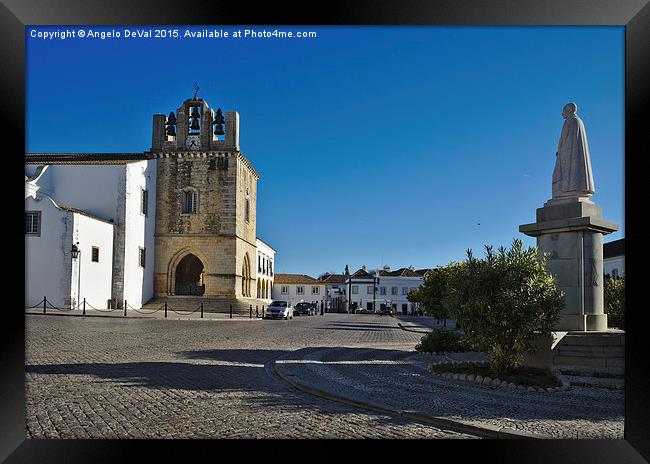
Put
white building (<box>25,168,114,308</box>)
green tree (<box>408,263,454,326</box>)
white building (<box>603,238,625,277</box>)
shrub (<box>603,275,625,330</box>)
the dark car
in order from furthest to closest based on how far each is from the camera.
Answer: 1. the dark car
2. white building (<box>25,168,114,308</box>)
3. white building (<box>603,238,625,277</box>)
4. green tree (<box>408,263,454,326</box>)
5. shrub (<box>603,275,625,330</box>)

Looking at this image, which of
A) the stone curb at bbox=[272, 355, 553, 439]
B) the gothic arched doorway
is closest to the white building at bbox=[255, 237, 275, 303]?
the gothic arched doorway

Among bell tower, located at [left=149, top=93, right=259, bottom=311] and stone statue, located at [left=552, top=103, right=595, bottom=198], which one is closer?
stone statue, located at [left=552, top=103, right=595, bottom=198]

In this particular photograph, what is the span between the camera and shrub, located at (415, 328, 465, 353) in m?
→ 11.2

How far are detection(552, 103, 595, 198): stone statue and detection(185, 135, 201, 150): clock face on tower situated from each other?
89.0ft

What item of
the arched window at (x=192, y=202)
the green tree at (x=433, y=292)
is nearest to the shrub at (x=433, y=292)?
the green tree at (x=433, y=292)

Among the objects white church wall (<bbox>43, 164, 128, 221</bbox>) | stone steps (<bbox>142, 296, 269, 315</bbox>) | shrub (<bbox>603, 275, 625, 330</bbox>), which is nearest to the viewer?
shrub (<bbox>603, 275, 625, 330</bbox>)

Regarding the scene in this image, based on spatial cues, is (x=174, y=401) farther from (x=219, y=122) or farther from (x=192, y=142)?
(x=192, y=142)

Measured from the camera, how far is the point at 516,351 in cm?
763

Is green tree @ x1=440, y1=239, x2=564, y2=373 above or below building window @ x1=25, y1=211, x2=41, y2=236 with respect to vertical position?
below

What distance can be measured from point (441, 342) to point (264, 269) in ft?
121

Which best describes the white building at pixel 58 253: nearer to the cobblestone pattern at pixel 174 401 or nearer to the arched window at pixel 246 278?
the cobblestone pattern at pixel 174 401

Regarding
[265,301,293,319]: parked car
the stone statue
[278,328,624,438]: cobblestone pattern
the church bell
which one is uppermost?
the church bell

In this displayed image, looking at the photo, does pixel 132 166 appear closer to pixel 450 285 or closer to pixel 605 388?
pixel 450 285

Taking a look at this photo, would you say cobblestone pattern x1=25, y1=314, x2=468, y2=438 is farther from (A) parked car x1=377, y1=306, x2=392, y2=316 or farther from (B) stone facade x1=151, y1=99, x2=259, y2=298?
(A) parked car x1=377, y1=306, x2=392, y2=316
